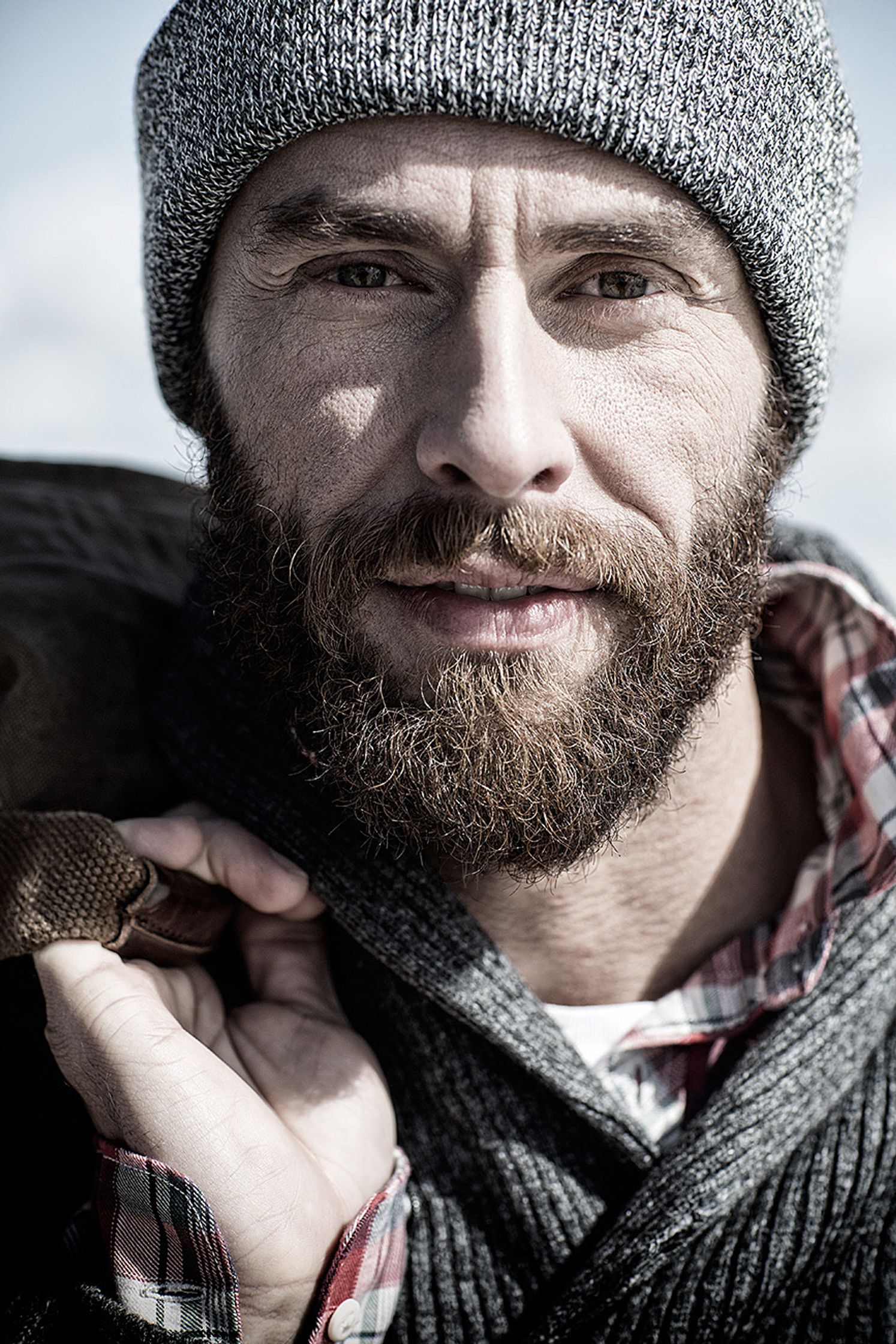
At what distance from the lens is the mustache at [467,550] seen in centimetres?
110

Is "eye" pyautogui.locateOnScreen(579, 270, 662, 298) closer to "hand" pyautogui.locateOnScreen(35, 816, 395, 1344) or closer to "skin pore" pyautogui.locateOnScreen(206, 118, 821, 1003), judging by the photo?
"skin pore" pyautogui.locateOnScreen(206, 118, 821, 1003)

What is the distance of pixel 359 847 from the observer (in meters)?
1.35

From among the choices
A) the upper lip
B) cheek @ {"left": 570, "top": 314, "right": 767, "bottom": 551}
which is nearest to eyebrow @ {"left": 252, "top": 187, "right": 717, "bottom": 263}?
cheek @ {"left": 570, "top": 314, "right": 767, "bottom": 551}

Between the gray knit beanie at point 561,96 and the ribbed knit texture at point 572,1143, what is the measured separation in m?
0.64

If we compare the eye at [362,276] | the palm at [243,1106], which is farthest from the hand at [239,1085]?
the eye at [362,276]

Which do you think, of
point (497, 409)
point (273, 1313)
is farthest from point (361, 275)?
point (273, 1313)

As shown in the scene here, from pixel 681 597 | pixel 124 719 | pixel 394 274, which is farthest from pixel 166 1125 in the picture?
pixel 394 274

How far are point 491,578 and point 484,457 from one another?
13 cm

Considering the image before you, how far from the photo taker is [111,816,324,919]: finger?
127 cm

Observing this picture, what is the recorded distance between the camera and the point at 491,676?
115 cm

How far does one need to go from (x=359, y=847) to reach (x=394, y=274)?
0.68 metres

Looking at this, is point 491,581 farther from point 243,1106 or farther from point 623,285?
point 243,1106

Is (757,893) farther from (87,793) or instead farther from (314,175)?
(314,175)

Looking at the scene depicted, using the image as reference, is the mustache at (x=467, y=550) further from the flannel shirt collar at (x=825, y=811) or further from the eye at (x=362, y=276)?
the flannel shirt collar at (x=825, y=811)
